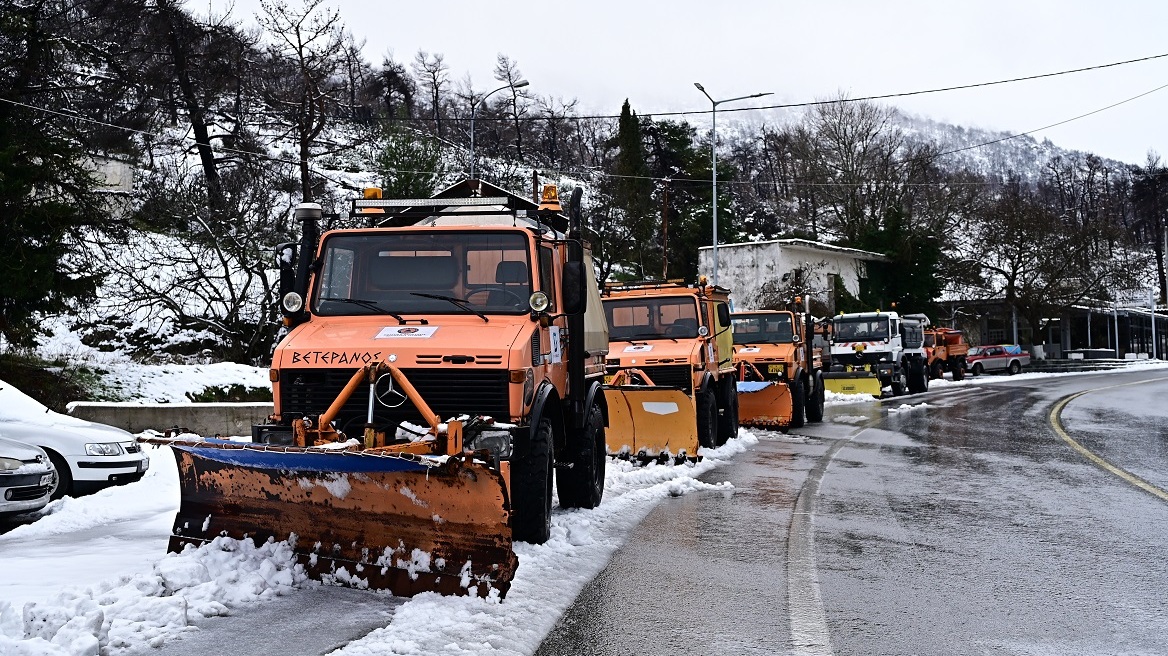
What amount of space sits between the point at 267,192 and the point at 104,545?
744 inches

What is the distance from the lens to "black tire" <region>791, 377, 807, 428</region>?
63.2 feet

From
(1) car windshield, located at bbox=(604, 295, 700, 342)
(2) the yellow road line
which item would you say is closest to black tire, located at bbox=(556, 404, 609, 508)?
→ (2) the yellow road line

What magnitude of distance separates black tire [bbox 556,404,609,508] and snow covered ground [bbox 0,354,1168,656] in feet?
0.52

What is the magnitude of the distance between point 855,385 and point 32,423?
904 inches

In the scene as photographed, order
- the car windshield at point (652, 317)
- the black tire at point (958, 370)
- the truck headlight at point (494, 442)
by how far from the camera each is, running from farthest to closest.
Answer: the black tire at point (958, 370)
the car windshield at point (652, 317)
the truck headlight at point (494, 442)

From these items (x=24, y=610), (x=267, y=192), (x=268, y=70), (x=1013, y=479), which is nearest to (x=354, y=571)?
(x=24, y=610)

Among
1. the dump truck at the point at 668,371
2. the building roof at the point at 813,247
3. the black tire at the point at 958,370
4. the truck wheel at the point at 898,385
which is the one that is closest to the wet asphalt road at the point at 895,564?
the dump truck at the point at 668,371

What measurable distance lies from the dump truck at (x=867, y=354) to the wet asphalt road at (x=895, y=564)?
14.6m

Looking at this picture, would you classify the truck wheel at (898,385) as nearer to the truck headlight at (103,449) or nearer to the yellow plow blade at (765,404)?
the yellow plow blade at (765,404)

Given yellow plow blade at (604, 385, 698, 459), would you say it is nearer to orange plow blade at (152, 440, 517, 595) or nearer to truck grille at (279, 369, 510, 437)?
truck grille at (279, 369, 510, 437)

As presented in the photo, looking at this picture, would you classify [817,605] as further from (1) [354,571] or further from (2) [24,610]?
(2) [24,610]

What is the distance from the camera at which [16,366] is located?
56.7ft

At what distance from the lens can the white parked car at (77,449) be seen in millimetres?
9688

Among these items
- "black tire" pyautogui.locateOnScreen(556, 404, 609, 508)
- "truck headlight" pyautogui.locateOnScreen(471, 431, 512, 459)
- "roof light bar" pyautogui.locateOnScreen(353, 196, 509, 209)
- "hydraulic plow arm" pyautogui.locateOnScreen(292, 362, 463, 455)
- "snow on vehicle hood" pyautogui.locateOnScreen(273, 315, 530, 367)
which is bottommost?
"black tire" pyautogui.locateOnScreen(556, 404, 609, 508)
